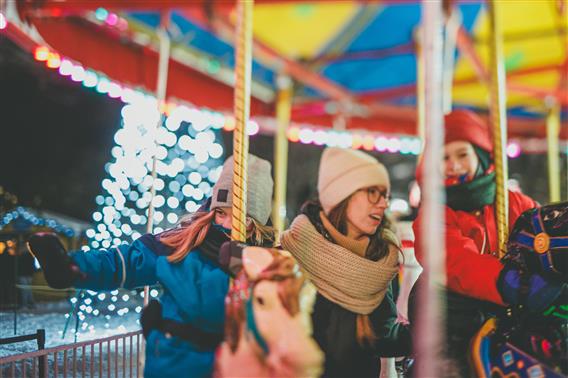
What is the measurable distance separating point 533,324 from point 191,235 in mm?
1107

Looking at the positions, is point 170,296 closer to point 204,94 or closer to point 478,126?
point 478,126

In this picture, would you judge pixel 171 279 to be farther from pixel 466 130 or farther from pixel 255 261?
pixel 466 130

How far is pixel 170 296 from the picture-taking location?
185 centimetres

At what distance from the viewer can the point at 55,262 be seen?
5.58ft

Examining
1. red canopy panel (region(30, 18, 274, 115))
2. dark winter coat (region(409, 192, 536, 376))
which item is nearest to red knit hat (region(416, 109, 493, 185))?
dark winter coat (region(409, 192, 536, 376))

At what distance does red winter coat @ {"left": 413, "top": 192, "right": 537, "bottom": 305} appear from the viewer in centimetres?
191

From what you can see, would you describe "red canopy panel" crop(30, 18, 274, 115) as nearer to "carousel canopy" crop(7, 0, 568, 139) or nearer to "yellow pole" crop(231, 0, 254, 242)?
"carousel canopy" crop(7, 0, 568, 139)

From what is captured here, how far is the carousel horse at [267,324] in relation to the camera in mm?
1532

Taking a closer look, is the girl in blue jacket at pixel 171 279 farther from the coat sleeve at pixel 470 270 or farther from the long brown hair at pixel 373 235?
the coat sleeve at pixel 470 270

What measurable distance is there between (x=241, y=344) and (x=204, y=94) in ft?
13.5

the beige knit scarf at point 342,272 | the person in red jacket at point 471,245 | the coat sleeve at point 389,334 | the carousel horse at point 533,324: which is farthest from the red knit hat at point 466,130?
the coat sleeve at point 389,334

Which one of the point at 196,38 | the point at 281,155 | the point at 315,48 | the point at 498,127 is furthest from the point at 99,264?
the point at 315,48

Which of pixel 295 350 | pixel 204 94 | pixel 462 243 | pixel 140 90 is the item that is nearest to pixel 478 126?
pixel 462 243

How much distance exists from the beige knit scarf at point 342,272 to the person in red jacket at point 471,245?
0.17 metres
